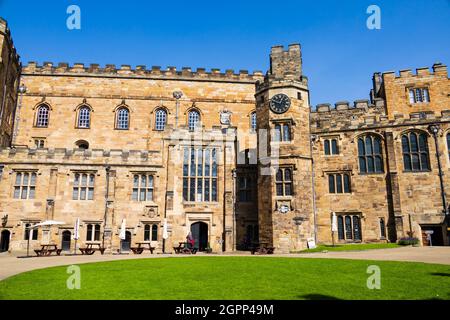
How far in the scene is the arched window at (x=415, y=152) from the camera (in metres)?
27.6

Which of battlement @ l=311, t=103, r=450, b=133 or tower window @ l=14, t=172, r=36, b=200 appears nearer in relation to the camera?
tower window @ l=14, t=172, r=36, b=200

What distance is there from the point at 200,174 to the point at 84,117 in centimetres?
1524

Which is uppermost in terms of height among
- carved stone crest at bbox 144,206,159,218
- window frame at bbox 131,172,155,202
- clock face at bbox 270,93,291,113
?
clock face at bbox 270,93,291,113

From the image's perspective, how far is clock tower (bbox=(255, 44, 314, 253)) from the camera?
2516 centimetres

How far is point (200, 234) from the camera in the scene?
2939 centimetres

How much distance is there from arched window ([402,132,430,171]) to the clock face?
32.3ft

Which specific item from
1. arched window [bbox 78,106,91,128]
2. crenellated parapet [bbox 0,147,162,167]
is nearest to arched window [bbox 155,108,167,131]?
arched window [bbox 78,106,91,128]

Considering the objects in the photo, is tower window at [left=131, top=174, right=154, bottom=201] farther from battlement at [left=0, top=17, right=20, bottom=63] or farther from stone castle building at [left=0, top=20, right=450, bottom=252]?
battlement at [left=0, top=17, right=20, bottom=63]

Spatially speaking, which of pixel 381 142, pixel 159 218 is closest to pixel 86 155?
pixel 159 218

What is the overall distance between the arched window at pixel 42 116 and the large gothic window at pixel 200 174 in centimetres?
1631

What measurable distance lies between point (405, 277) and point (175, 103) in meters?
30.2

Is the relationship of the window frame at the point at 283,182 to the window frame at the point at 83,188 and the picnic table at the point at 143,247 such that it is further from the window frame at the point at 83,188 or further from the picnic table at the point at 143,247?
the window frame at the point at 83,188

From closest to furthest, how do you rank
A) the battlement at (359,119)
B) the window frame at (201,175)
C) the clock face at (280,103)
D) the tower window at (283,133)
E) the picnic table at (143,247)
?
the picnic table at (143,247) → the tower window at (283,133) → the clock face at (280,103) → the battlement at (359,119) → the window frame at (201,175)

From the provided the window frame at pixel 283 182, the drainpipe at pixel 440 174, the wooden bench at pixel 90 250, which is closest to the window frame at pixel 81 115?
the wooden bench at pixel 90 250
